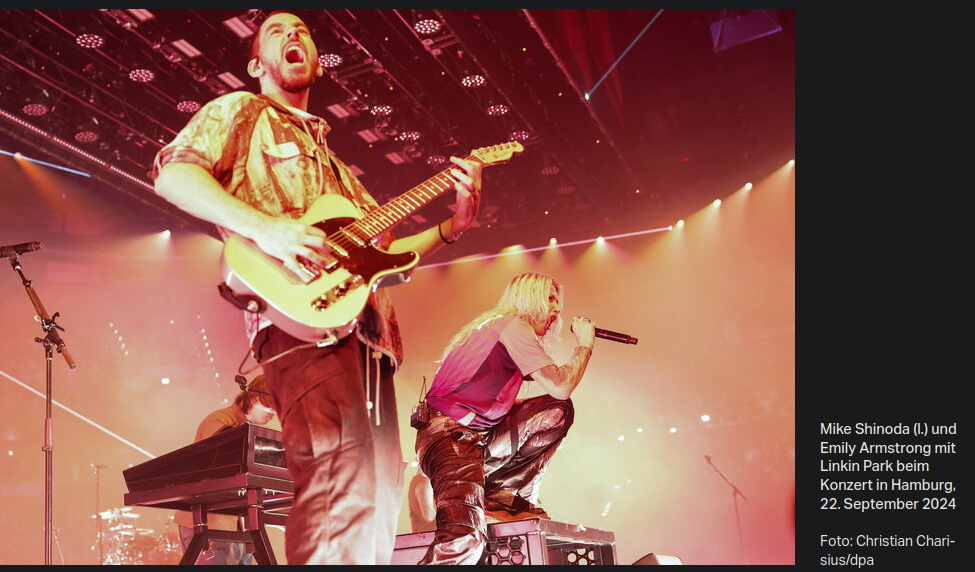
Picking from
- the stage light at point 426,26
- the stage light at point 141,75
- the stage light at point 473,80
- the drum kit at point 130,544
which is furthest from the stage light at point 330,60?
the drum kit at point 130,544

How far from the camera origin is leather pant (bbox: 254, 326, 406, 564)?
173 cm

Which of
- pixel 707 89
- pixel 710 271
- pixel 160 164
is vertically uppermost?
pixel 707 89

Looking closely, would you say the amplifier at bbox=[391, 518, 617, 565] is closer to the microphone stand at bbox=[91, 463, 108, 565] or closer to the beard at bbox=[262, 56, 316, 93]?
the beard at bbox=[262, 56, 316, 93]

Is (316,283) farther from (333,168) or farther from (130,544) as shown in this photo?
(130,544)

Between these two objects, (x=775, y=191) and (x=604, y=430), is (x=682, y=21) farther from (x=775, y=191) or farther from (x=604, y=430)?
(x=604, y=430)

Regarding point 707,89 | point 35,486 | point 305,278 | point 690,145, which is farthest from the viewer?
point 690,145

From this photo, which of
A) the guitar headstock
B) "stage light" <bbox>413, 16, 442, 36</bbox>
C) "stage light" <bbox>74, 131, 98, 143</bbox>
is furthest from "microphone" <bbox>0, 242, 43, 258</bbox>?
"stage light" <bbox>413, 16, 442, 36</bbox>

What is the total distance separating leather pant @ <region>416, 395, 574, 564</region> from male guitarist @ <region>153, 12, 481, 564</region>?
1.20 m

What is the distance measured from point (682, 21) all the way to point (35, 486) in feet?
26.8

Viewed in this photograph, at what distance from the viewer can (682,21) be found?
28.0 ft

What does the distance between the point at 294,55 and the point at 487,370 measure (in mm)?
1944

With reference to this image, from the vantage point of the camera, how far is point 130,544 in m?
7.68

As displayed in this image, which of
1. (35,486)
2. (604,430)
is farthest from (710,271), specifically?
(35,486)

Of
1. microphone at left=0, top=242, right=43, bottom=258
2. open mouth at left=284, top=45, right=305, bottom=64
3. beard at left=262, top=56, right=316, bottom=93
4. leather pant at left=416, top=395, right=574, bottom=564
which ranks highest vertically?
open mouth at left=284, top=45, right=305, bottom=64
